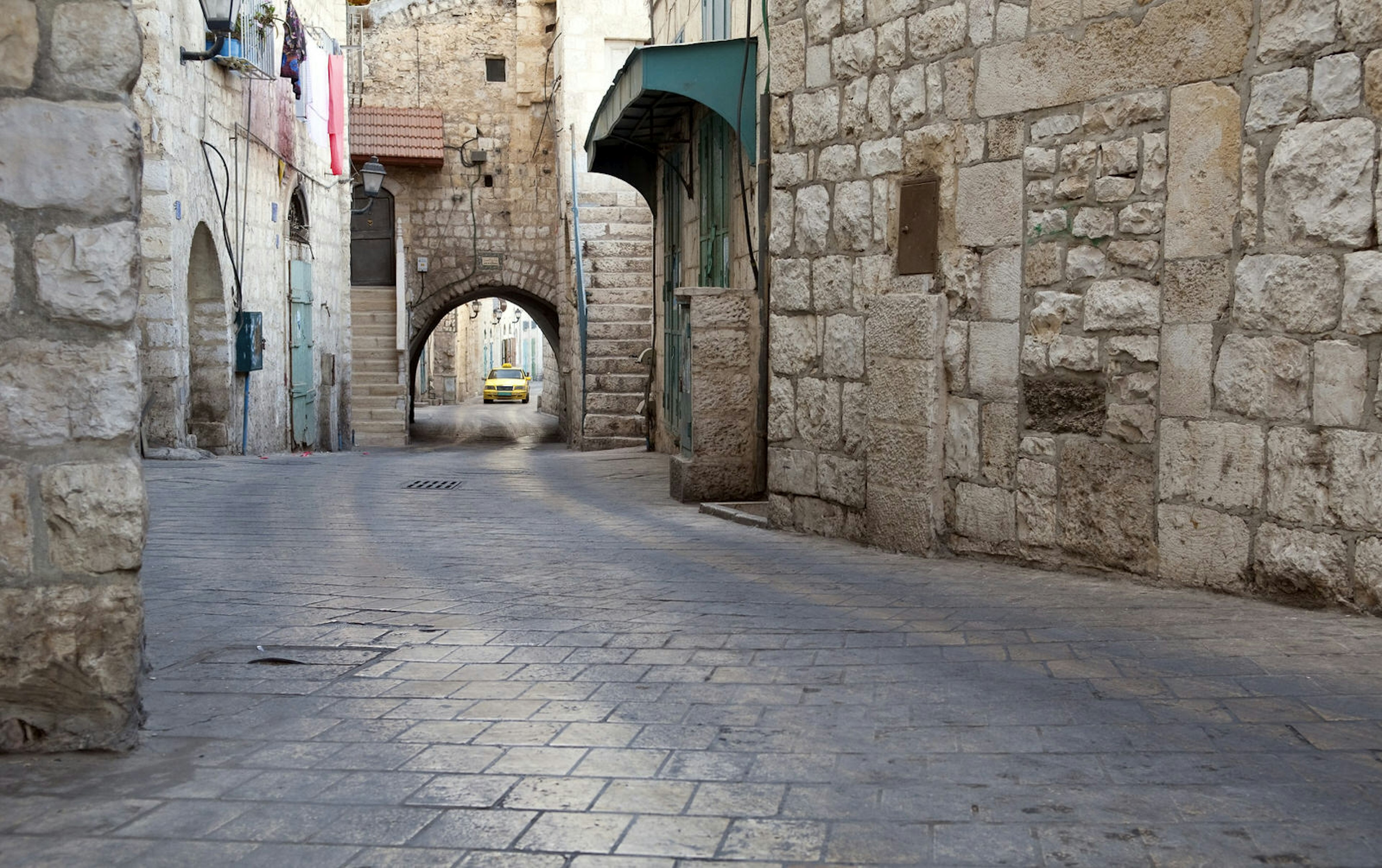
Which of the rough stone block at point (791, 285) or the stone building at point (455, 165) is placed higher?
the stone building at point (455, 165)

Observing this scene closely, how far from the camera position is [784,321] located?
7.38 meters

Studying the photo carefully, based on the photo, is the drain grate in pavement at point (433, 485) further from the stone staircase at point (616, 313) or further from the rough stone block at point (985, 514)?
the stone staircase at point (616, 313)

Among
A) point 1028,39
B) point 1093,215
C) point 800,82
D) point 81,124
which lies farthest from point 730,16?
point 81,124

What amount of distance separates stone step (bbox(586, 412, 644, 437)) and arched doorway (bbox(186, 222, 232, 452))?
220 inches

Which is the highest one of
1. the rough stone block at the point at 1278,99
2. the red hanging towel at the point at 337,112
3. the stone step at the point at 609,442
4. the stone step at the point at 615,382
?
the red hanging towel at the point at 337,112

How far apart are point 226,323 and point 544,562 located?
27.4ft

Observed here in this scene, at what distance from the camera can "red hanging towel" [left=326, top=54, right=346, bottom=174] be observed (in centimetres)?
1941

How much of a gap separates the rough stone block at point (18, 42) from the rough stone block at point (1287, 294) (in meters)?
4.05

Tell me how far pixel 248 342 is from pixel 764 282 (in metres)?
7.21

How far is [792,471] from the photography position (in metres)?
7.44

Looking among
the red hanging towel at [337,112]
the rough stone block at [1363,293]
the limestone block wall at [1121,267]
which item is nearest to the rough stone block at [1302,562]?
the limestone block wall at [1121,267]

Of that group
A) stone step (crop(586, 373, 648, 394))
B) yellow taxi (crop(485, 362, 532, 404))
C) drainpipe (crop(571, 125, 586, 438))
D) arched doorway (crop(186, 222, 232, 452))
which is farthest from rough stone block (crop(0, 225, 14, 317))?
yellow taxi (crop(485, 362, 532, 404))

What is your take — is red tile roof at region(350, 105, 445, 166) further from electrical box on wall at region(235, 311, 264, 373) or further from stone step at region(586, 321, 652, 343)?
electrical box on wall at region(235, 311, 264, 373)

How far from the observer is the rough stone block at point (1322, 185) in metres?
4.56
